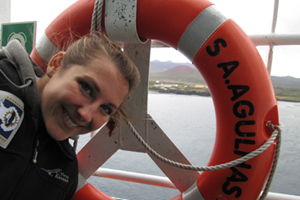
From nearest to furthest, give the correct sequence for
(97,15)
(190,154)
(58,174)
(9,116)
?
1. (9,116)
2. (58,174)
3. (97,15)
4. (190,154)

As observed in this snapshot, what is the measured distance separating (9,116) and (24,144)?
83 millimetres

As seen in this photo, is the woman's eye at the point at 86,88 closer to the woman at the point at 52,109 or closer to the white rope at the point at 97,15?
the woman at the point at 52,109

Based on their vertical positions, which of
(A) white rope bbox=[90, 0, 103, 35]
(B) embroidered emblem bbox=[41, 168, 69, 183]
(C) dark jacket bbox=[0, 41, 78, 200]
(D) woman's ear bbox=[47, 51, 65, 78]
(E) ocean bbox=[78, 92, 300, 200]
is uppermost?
(A) white rope bbox=[90, 0, 103, 35]

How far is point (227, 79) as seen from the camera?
2.36 feet

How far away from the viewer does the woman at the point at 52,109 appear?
1.74 feet

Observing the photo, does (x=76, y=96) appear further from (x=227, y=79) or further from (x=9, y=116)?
(x=227, y=79)

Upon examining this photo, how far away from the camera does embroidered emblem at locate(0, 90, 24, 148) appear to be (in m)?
0.52

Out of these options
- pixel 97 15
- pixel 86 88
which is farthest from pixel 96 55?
pixel 97 15

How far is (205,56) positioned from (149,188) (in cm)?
133

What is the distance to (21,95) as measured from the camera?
0.58 metres

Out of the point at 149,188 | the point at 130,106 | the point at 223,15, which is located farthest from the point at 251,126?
the point at 149,188

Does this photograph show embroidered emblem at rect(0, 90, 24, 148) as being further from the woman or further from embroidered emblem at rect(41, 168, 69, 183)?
embroidered emblem at rect(41, 168, 69, 183)

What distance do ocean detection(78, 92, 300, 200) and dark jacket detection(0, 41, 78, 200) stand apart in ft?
1.68

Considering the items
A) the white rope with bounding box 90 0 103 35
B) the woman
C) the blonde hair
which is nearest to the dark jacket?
the woman
